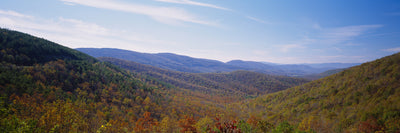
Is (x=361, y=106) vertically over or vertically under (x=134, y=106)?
over

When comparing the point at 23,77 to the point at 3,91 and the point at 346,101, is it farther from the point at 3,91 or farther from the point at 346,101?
the point at 346,101

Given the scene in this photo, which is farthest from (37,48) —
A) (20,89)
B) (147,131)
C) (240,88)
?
(240,88)

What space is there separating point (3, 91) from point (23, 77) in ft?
17.1

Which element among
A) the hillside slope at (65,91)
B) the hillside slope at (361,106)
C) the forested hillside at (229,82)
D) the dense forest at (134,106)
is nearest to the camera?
the dense forest at (134,106)

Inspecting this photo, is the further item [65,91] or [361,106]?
[65,91]

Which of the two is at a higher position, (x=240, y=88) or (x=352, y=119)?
(x=352, y=119)

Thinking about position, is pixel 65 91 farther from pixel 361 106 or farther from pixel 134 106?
pixel 361 106

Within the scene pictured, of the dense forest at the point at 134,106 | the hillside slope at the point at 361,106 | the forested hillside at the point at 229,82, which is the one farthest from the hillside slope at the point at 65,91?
the forested hillside at the point at 229,82

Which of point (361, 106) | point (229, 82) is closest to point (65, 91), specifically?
point (361, 106)

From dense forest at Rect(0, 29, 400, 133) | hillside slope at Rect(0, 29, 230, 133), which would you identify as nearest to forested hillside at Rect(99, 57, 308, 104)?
hillside slope at Rect(0, 29, 230, 133)

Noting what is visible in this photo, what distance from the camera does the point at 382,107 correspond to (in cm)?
1225

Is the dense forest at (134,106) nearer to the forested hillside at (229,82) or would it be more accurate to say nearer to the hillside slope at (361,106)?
the hillside slope at (361,106)

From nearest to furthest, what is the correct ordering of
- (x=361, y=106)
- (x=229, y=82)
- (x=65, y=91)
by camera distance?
(x=361, y=106) < (x=65, y=91) < (x=229, y=82)

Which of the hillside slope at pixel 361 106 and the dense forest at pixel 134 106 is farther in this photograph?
the hillside slope at pixel 361 106
